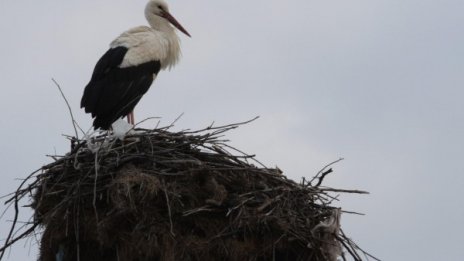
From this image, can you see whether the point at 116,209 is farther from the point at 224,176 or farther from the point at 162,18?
the point at 162,18

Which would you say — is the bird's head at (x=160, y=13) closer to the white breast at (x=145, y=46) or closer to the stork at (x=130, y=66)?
the stork at (x=130, y=66)

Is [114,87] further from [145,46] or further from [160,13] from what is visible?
[160,13]

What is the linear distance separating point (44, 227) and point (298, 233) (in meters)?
1.70

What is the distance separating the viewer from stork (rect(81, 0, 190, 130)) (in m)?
8.08

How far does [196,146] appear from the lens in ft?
23.2

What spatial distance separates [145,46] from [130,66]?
338 mm

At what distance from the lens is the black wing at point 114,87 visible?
8023 mm

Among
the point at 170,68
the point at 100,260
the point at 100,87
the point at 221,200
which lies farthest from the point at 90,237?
the point at 170,68

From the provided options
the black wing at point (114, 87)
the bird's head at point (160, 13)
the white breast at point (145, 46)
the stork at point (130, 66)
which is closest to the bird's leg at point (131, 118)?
the stork at point (130, 66)

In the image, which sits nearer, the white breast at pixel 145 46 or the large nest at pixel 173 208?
the large nest at pixel 173 208

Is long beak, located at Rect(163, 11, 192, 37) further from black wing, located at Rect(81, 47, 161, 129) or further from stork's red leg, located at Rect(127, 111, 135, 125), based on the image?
stork's red leg, located at Rect(127, 111, 135, 125)

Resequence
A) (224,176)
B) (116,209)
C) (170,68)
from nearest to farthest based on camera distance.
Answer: (116,209)
(224,176)
(170,68)

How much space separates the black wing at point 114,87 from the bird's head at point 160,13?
0.68 meters

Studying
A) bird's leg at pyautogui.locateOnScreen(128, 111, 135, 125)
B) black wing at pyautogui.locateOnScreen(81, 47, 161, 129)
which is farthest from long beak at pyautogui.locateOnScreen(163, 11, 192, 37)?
bird's leg at pyautogui.locateOnScreen(128, 111, 135, 125)
